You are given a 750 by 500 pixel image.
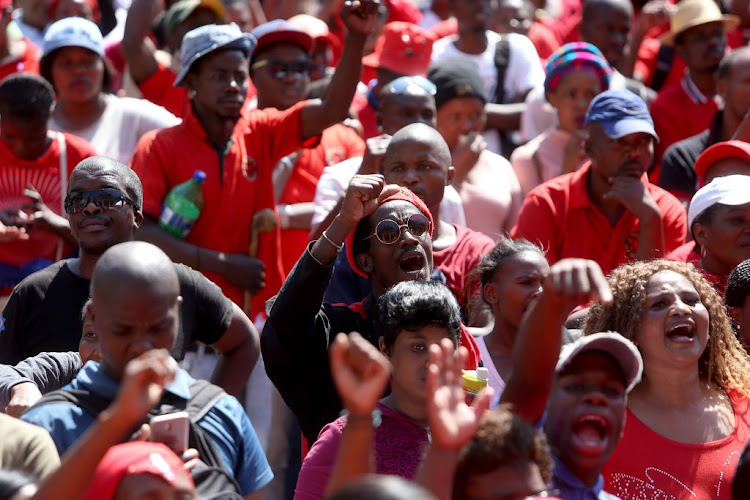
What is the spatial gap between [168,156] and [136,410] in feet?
11.4

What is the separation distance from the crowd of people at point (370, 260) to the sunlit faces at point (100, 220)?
0.03ft

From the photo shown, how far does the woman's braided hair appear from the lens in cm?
490

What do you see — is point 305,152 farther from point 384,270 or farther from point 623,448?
point 623,448

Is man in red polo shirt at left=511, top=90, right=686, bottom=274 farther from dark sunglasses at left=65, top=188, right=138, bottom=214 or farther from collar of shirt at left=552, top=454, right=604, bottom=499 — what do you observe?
collar of shirt at left=552, top=454, right=604, bottom=499

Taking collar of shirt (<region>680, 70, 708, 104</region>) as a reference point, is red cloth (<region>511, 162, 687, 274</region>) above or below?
above

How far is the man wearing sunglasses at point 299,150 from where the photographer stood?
7.09 m

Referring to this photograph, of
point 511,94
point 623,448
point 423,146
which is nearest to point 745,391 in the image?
point 623,448

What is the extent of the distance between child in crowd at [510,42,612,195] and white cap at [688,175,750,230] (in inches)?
62.0

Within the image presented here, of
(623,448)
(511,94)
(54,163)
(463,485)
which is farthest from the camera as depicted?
(511,94)

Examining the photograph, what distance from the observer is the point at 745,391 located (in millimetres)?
4898

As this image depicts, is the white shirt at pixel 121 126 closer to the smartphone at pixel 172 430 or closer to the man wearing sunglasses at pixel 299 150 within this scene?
the man wearing sunglasses at pixel 299 150

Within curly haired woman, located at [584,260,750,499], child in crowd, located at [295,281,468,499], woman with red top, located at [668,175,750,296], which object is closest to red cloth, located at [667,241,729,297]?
woman with red top, located at [668,175,750,296]

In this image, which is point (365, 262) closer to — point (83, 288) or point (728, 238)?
point (83, 288)

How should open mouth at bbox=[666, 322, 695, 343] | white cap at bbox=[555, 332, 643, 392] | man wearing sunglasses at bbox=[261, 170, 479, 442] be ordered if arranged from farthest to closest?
1. open mouth at bbox=[666, 322, 695, 343]
2. man wearing sunglasses at bbox=[261, 170, 479, 442]
3. white cap at bbox=[555, 332, 643, 392]
